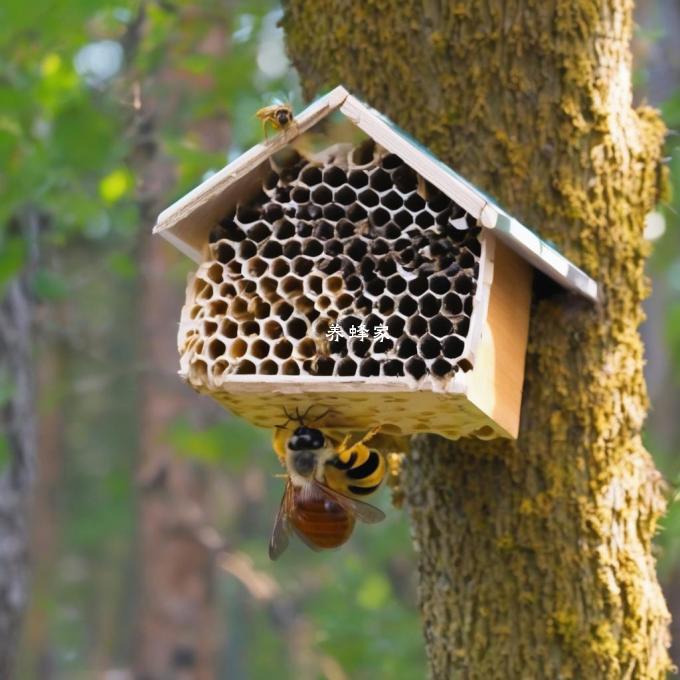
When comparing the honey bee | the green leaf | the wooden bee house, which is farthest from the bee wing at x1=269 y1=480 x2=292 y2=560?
the green leaf

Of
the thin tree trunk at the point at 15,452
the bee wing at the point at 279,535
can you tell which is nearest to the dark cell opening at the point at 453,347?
the bee wing at the point at 279,535

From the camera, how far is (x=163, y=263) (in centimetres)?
1005

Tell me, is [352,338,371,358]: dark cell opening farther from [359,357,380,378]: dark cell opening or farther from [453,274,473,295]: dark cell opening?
[453,274,473,295]: dark cell opening

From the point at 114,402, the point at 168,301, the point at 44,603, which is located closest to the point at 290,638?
the point at 168,301

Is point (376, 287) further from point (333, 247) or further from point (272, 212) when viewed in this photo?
point (272, 212)

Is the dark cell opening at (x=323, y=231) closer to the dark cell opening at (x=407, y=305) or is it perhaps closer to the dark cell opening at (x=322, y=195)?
the dark cell opening at (x=322, y=195)

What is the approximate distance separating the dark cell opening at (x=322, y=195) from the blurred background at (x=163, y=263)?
100 centimetres

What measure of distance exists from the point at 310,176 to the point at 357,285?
340mm

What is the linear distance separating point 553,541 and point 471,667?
16.5 inches

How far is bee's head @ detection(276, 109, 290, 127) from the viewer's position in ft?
8.90

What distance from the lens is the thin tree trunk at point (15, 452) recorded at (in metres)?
6.22

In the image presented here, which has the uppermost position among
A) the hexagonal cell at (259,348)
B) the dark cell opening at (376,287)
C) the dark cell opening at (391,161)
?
the dark cell opening at (391,161)

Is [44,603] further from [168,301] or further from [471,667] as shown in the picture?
[471,667]

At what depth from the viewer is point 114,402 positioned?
70.1 feet
